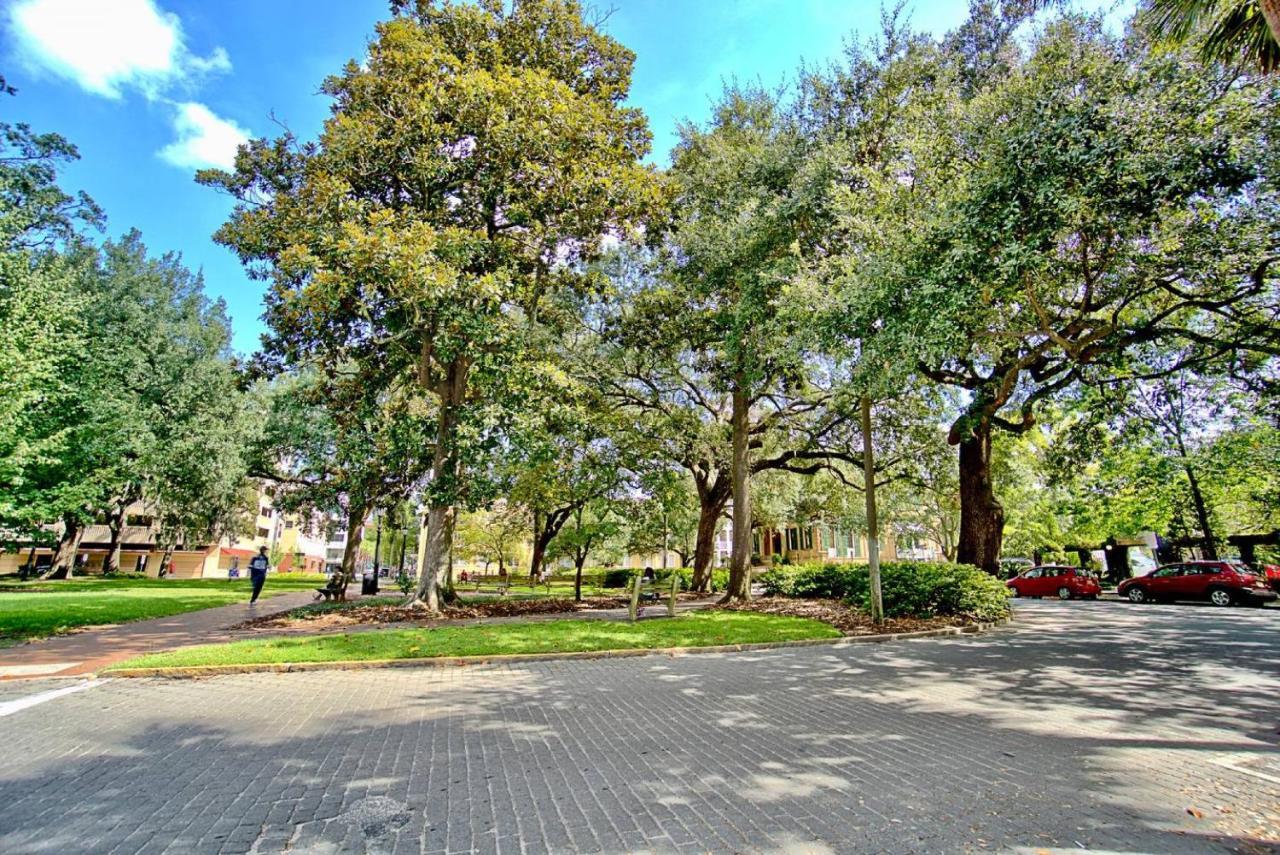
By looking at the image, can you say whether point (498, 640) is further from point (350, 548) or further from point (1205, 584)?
point (1205, 584)

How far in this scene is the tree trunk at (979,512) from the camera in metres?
16.3

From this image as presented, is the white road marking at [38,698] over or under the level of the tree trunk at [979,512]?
under

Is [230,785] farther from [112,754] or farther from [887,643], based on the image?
[887,643]

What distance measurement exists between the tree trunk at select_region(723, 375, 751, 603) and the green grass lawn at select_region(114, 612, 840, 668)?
4129 millimetres

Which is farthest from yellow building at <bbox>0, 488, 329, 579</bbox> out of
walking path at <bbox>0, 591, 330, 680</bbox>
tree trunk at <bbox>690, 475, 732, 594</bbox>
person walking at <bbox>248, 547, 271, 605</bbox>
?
tree trunk at <bbox>690, 475, 732, 594</bbox>

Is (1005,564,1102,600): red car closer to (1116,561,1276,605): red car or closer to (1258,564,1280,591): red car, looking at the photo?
(1116,561,1276,605): red car

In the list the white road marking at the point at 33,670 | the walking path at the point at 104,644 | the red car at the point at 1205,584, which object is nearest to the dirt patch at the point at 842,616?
the walking path at the point at 104,644

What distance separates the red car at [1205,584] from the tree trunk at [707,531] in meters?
16.7

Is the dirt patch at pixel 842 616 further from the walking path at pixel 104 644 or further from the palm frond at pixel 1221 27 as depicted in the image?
the walking path at pixel 104 644

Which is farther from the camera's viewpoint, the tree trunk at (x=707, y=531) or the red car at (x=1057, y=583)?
the red car at (x=1057, y=583)

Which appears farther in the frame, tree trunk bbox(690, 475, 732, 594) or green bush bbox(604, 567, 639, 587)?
green bush bbox(604, 567, 639, 587)

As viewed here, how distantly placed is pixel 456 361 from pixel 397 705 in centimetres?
1121

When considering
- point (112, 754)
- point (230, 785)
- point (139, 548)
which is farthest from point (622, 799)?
point (139, 548)

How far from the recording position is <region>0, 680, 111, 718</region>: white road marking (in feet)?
21.4
